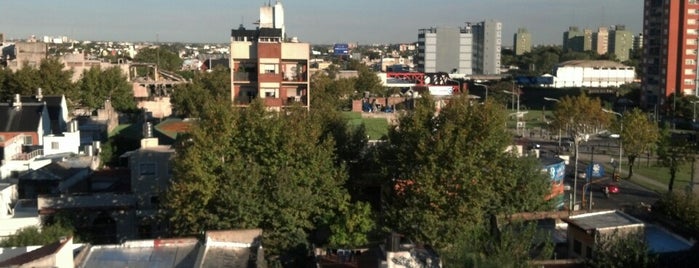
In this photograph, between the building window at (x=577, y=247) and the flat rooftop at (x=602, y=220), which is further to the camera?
the building window at (x=577, y=247)

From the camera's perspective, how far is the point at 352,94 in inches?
3041

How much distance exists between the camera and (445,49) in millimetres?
152250

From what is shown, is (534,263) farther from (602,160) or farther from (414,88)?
(414,88)

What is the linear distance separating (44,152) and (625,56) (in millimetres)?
181670

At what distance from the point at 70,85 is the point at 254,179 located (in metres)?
42.1

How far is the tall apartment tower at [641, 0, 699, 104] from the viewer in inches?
2977

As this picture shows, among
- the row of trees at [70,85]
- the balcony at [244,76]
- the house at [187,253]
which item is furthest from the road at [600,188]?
the row of trees at [70,85]

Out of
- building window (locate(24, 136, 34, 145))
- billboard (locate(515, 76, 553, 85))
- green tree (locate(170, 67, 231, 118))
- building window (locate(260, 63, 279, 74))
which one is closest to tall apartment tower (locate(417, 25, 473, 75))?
billboard (locate(515, 76, 553, 85))

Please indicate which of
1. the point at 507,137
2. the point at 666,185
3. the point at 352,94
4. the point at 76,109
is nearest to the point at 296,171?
the point at 507,137

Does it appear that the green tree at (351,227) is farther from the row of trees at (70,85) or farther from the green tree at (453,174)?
the row of trees at (70,85)

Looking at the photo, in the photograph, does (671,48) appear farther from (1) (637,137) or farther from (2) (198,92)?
(2) (198,92)

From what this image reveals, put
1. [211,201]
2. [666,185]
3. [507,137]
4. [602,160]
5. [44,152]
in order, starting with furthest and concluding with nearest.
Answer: [602,160], [666,185], [44,152], [507,137], [211,201]

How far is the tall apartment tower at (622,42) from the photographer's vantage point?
19388cm

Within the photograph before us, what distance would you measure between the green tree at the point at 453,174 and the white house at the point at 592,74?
102 metres
